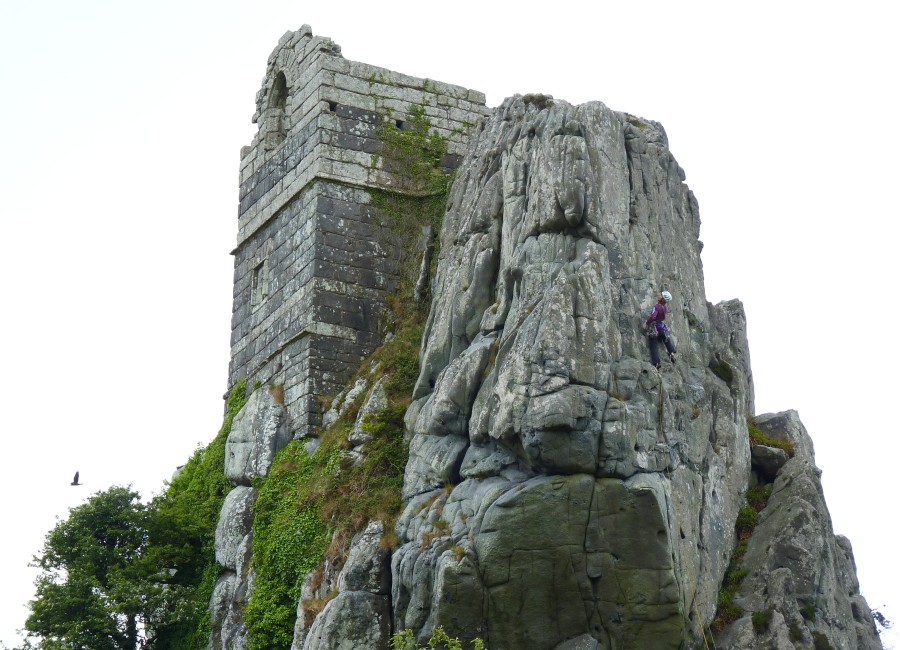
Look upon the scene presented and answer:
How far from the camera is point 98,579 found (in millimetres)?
34219

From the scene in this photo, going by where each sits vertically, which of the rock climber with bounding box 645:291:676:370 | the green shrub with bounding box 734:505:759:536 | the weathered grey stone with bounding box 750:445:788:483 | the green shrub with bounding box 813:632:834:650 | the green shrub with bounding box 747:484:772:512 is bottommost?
the green shrub with bounding box 813:632:834:650

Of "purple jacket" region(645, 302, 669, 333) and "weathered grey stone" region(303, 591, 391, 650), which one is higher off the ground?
"purple jacket" region(645, 302, 669, 333)

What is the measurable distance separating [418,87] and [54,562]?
12803mm

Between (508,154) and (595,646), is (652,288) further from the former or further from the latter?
(595,646)

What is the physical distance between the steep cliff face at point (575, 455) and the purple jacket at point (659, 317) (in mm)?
221

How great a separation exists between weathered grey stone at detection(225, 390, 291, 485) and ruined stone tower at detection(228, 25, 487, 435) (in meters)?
0.41

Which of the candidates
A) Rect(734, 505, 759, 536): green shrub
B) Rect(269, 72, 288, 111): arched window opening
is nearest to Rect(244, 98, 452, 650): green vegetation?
Rect(269, 72, 288, 111): arched window opening

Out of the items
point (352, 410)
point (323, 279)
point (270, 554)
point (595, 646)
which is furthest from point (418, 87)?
point (595, 646)

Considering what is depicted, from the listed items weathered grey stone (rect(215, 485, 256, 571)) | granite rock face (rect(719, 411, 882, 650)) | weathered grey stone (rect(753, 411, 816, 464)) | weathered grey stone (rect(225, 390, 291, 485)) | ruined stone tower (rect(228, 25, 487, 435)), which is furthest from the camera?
ruined stone tower (rect(228, 25, 487, 435))

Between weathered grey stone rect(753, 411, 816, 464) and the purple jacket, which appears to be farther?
weathered grey stone rect(753, 411, 816, 464)

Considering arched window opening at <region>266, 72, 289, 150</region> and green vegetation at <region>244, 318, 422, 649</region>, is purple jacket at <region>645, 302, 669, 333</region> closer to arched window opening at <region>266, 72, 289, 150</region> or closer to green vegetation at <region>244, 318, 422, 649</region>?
green vegetation at <region>244, 318, 422, 649</region>

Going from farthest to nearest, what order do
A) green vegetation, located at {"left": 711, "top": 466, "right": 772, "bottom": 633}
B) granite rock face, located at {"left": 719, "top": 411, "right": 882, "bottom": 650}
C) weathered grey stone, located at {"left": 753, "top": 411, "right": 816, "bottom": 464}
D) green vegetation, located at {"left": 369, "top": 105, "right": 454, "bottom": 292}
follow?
1. green vegetation, located at {"left": 369, "top": 105, "right": 454, "bottom": 292}
2. weathered grey stone, located at {"left": 753, "top": 411, "right": 816, "bottom": 464}
3. green vegetation, located at {"left": 711, "top": 466, "right": 772, "bottom": 633}
4. granite rock face, located at {"left": 719, "top": 411, "right": 882, "bottom": 650}

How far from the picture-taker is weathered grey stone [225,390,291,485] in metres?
34.5

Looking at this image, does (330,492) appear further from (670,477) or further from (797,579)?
(797,579)
